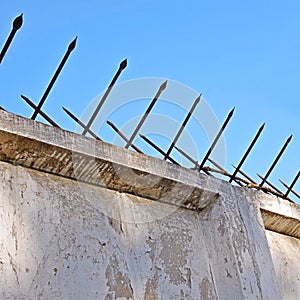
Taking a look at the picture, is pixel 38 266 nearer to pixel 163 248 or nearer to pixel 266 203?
pixel 163 248

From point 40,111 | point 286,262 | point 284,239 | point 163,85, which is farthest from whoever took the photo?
point 284,239

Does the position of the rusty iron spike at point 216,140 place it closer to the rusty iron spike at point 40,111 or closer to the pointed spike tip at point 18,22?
the rusty iron spike at point 40,111

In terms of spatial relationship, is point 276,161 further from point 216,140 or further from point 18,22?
point 18,22

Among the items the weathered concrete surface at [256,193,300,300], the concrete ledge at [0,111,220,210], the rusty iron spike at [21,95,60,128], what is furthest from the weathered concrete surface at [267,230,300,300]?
the rusty iron spike at [21,95,60,128]

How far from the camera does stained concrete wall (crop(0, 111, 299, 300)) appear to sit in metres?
3.57

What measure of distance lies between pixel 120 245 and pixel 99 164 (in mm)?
589

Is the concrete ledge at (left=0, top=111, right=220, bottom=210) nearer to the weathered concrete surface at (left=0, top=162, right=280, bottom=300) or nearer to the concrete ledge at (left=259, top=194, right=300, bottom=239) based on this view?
the weathered concrete surface at (left=0, top=162, right=280, bottom=300)

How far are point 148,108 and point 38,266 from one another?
61.9 inches

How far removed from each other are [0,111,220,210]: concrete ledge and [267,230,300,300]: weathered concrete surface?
0.93m

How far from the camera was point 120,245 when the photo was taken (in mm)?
4004

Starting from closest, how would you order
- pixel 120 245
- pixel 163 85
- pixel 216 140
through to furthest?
pixel 120 245, pixel 163 85, pixel 216 140

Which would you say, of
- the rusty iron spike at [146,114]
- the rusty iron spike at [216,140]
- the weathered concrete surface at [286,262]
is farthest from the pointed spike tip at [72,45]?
the weathered concrete surface at [286,262]

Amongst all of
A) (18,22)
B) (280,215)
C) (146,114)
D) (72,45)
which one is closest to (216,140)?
(146,114)

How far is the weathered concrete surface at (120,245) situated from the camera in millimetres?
3521
